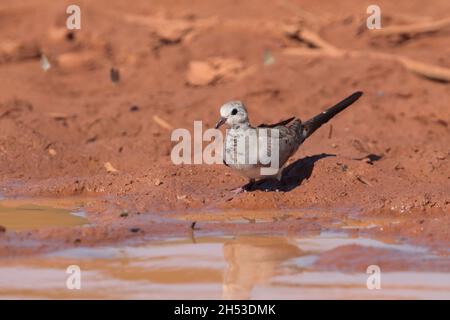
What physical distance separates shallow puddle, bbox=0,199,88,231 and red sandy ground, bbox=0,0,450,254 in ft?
0.65

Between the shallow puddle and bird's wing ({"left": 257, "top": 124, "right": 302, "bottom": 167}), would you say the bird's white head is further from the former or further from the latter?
the shallow puddle

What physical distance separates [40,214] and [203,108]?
3937mm

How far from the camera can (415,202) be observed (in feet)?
25.9

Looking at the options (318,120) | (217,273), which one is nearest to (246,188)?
(318,120)

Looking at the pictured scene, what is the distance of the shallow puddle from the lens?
7.65 meters

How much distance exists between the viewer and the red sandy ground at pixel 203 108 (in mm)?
8211

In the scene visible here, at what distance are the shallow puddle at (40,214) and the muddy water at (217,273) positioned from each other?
98 cm

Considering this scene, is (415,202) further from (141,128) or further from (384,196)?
(141,128)

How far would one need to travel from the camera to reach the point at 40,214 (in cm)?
812

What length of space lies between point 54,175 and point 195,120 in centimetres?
201

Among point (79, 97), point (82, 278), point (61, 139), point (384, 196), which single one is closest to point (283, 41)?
point (79, 97)

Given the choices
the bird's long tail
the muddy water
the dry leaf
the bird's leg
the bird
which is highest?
the dry leaf

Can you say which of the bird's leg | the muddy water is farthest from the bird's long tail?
the muddy water

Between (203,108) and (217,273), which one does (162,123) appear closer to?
(203,108)
